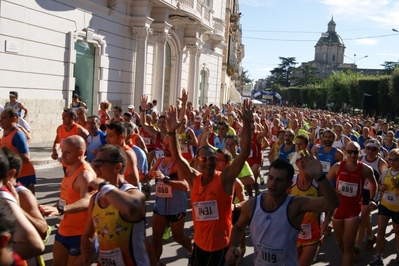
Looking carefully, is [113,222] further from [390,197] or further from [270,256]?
[390,197]

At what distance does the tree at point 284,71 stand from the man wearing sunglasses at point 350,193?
131 metres

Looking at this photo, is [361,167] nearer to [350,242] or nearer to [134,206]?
[350,242]

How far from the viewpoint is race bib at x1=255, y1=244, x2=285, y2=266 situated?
3775 millimetres

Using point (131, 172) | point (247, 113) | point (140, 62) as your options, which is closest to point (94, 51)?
point (140, 62)

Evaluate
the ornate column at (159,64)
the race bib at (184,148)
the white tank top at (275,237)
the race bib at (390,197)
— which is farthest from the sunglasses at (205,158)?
the ornate column at (159,64)

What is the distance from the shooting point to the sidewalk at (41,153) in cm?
1292

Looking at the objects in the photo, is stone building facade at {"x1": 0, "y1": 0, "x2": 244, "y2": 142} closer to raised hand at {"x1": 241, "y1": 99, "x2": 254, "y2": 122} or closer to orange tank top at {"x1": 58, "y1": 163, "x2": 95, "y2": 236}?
orange tank top at {"x1": 58, "y1": 163, "x2": 95, "y2": 236}

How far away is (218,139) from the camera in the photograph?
32.3 ft

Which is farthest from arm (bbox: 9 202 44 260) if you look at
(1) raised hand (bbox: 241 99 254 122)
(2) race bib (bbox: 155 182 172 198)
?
(2) race bib (bbox: 155 182 172 198)

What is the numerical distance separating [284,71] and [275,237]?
449ft

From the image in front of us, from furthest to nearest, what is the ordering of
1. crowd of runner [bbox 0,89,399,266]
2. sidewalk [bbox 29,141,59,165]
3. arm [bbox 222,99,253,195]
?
sidewalk [bbox 29,141,59,165] → arm [bbox 222,99,253,195] → crowd of runner [bbox 0,89,399,266]

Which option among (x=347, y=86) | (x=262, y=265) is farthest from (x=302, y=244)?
(x=347, y=86)

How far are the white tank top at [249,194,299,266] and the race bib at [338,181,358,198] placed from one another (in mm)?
2653

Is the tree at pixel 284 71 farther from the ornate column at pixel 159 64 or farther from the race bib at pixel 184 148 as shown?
the race bib at pixel 184 148
